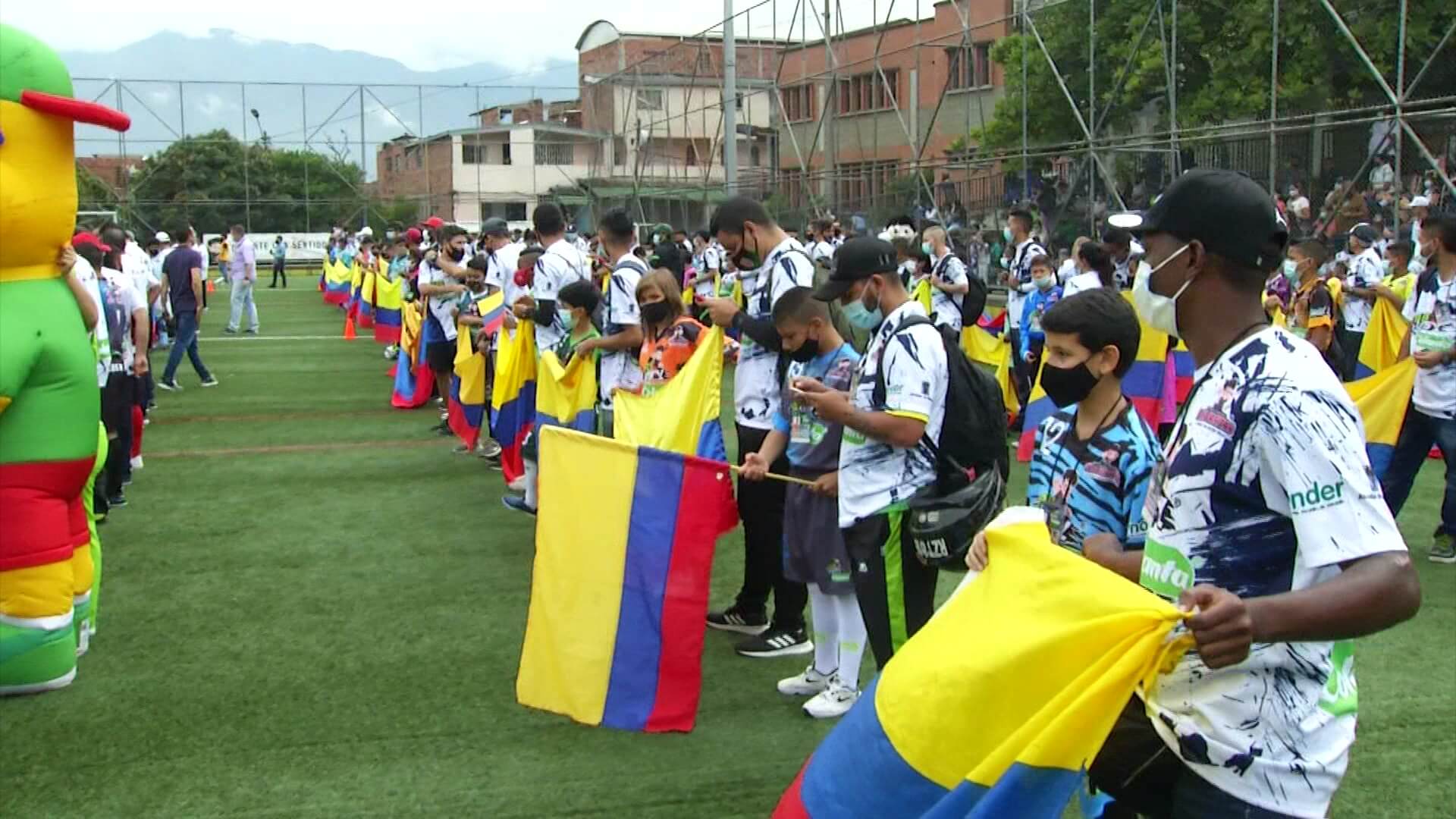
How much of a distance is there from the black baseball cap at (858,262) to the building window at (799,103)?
2402cm

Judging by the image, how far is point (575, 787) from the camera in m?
4.71

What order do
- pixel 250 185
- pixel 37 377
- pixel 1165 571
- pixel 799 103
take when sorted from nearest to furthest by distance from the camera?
pixel 1165 571, pixel 37 377, pixel 799 103, pixel 250 185

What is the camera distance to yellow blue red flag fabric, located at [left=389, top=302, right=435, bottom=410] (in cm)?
1420

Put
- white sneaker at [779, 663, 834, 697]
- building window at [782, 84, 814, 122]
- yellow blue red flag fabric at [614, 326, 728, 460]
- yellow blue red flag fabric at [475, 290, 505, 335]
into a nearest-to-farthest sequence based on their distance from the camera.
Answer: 1. white sneaker at [779, 663, 834, 697]
2. yellow blue red flag fabric at [614, 326, 728, 460]
3. yellow blue red flag fabric at [475, 290, 505, 335]
4. building window at [782, 84, 814, 122]

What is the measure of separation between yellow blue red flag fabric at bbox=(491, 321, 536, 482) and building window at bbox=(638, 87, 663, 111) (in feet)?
99.4

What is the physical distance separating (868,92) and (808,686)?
22.5 meters

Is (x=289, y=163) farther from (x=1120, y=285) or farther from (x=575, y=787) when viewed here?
(x=575, y=787)

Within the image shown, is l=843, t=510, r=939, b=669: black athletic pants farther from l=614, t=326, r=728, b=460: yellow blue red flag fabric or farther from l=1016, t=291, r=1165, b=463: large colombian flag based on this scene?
l=1016, t=291, r=1165, b=463: large colombian flag

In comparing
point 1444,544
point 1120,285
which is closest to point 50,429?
point 1444,544

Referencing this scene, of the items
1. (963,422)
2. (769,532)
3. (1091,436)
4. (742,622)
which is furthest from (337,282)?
(1091,436)

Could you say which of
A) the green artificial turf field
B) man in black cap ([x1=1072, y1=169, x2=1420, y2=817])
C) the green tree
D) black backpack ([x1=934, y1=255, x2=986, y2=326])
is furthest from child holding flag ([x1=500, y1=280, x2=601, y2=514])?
the green tree

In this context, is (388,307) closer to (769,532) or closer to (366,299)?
(366,299)

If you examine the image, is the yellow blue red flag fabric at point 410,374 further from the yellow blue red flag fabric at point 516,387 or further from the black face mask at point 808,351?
the black face mask at point 808,351

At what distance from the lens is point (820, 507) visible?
540cm
